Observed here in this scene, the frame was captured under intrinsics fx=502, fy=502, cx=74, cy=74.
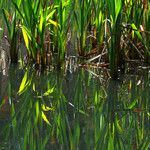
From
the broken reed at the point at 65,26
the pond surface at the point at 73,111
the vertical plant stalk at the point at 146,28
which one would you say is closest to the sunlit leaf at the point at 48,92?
the pond surface at the point at 73,111

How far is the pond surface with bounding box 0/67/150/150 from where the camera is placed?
1.65m

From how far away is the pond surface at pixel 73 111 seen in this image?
5.43ft

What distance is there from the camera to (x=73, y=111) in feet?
6.46

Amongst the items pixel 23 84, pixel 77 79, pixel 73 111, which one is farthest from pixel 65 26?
pixel 73 111

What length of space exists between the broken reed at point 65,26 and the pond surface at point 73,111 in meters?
0.12

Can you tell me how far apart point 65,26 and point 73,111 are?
85 centimetres

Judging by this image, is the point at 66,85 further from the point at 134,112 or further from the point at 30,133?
the point at 30,133

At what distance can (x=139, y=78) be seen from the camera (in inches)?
99.4

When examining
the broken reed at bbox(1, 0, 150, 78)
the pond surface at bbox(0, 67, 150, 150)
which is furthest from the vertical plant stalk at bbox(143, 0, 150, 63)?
the pond surface at bbox(0, 67, 150, 150)

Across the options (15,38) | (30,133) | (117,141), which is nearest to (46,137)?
(30,133)

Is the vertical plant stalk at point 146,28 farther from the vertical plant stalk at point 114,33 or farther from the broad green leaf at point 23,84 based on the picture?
the broad green leaf at point 23,84

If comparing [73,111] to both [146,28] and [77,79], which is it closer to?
[77,79]

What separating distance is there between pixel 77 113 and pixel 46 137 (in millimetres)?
291

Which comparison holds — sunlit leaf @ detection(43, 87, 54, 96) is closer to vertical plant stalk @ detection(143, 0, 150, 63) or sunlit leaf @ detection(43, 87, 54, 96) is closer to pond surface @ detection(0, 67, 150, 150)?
pond surface @ detection(0, 67, 150, 150)
